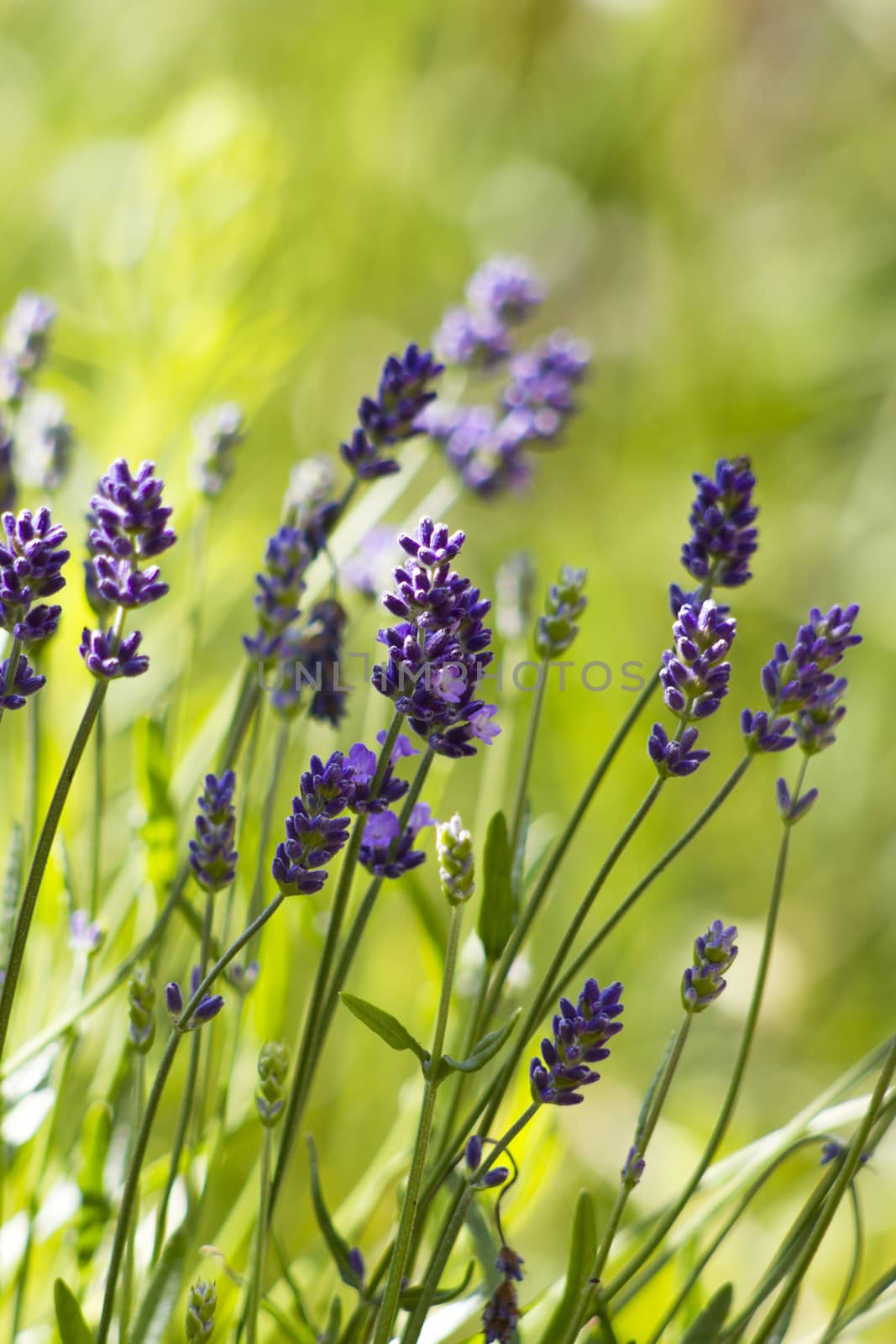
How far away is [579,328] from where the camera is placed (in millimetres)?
1587

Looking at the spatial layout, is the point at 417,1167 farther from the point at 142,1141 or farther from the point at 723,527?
the point at 723,527

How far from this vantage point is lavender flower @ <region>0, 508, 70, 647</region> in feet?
0.93

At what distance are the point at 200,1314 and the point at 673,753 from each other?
0.19 m

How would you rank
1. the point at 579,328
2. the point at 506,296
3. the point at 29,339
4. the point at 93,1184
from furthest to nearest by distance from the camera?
1. the point at 579,328
2. the point at 506,296
3. the point at 29,339
4. the point at 93,1184

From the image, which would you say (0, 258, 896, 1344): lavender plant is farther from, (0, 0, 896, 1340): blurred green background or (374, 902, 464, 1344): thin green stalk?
(0, 0, 896, 1340): blurred green background

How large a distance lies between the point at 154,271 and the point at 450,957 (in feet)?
2.02

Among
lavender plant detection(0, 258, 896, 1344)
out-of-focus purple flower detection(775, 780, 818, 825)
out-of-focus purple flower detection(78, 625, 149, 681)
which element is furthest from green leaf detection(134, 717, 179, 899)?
out-of-focus purple flower detection(775, 780, 818, 825)

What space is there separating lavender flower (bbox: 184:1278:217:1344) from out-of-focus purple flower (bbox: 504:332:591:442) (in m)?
0.41

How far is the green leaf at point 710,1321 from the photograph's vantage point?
13.6 inches

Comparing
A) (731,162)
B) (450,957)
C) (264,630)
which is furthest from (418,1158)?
(731,162)

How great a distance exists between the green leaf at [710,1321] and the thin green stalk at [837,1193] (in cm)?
4

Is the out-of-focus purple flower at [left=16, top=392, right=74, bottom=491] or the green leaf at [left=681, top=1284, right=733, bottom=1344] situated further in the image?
the out-of-focus purple flower at [left=16, top=392, right=74, bottom=491]

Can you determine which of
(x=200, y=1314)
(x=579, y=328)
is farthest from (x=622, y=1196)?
(x=579, y=328)

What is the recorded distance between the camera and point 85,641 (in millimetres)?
297
